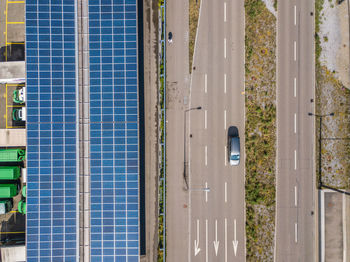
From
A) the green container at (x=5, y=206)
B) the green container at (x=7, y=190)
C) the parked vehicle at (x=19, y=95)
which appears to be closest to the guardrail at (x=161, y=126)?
the parked vehicle at (x=19, y=95)

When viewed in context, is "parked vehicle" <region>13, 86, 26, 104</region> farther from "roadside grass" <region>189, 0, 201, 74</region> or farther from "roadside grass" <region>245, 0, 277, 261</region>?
"roadside grass" <region>245, 0, 277, 261</region>

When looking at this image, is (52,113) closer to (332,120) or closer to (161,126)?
(161,126)

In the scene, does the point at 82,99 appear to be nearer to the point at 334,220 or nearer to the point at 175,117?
the point at 175,117

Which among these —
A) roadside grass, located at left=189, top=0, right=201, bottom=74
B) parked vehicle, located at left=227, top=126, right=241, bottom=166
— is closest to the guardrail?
roadside grass, located at left=189, top=0, right=201, bottom=74

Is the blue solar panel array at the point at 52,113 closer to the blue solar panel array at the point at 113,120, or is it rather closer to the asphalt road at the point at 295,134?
the blue solar panel array at the point at 113,120

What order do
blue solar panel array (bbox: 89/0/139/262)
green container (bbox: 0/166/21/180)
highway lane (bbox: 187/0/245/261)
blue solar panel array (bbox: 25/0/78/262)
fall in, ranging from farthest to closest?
highway lane (bbox: 187/0/245/261), green container (bbox: 0/166/21/180), blue solar panel array (bbox: 89/0/139/262), blue solar panel array (bbox: 25/0/78/262)

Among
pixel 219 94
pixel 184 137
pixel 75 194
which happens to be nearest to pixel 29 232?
pixel 75 194
